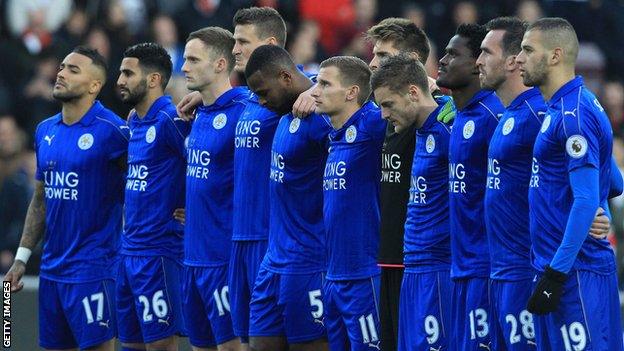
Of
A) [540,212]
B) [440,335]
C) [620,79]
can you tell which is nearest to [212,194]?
[440,335]

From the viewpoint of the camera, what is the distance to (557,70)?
26.9 feet

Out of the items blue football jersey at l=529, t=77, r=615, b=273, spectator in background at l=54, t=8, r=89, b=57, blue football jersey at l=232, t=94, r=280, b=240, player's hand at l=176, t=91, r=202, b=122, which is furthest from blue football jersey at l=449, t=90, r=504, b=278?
spectator in background at l=54, t=8, r=89, b=57

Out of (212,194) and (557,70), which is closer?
(557,70)

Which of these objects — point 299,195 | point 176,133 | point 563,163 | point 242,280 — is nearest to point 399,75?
point 299,195

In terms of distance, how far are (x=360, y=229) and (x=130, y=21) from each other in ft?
26.0

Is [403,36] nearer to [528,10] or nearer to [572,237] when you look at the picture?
[572,237]

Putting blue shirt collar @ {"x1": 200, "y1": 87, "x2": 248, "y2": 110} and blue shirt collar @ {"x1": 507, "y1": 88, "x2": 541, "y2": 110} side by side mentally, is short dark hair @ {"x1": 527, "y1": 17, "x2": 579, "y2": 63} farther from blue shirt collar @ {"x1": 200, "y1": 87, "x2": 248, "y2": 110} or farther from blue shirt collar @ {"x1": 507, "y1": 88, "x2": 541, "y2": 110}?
blue shirt collar @ {"x1": 200, "y1": 87, "x2": 248, "y2": 110}

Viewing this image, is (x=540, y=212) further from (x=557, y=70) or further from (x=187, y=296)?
(x=187, y=296)

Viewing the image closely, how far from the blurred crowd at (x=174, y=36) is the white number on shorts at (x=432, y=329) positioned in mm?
5882

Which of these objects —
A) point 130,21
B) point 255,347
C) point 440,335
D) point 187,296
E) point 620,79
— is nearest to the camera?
point 440,335

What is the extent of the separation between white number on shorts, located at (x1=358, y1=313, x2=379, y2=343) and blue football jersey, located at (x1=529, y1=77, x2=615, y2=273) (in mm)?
1447

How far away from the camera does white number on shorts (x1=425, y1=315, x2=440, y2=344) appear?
8898 millimetres

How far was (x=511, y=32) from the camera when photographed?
872cm

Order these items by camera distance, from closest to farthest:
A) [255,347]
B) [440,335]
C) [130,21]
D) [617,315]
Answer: [617,315] → [440,335] → [255,347] → [130,21]
